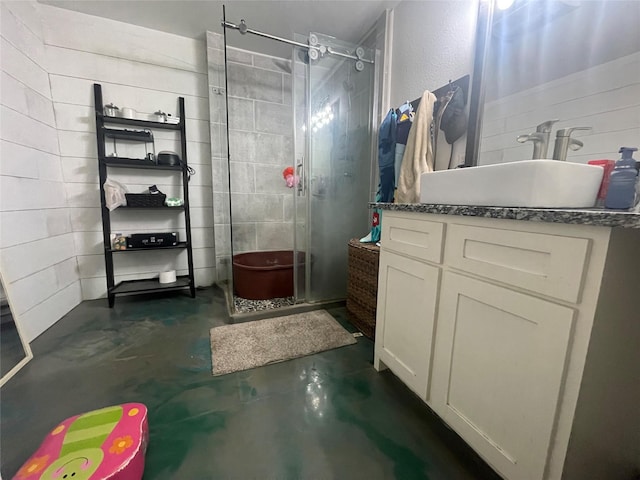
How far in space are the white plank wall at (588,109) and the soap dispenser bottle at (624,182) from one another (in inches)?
8.1

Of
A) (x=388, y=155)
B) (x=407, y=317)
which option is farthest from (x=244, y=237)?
(x=407, y=317)

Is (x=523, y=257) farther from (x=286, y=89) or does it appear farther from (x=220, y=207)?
(x=286, y=89)

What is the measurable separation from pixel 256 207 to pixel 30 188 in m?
1.71

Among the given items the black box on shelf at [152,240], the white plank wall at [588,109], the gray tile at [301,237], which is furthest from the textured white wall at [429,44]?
the black box on shelf at [152,240]

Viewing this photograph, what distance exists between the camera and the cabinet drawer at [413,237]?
40.1 inches

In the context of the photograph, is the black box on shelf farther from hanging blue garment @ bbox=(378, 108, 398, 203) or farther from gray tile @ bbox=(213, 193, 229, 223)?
hanging blue garment @ bbox=(378, 108, 398, 203)

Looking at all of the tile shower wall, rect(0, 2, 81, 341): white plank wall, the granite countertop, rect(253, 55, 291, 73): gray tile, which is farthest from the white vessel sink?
rect(253, 55, 291, 73): gray tile

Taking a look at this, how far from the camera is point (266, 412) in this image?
117cm

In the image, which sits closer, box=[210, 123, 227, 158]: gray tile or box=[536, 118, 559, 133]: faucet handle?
box=[536, 118, 559, 133]: faucet handle

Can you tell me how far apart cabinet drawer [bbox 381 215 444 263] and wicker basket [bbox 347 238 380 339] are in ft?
1.26

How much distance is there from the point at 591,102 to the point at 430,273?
86 centimetres

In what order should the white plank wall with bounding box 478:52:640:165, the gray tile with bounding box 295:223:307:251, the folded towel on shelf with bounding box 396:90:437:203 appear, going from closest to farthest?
the white plank wall with bounding box 478:52:640:165 → the folded towel on shelf with bounding box 396:90:437:203 → the gray tile with bounding box 295:223:307:251

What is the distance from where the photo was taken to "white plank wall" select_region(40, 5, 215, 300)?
2102 millimetres

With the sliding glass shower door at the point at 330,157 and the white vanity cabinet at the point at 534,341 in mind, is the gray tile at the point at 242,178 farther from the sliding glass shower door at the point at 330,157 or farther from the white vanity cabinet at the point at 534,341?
the white vanity cabinet at the point at 534,341
